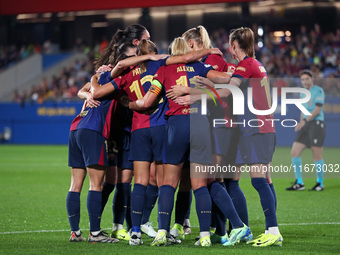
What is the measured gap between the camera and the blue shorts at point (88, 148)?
6500mm

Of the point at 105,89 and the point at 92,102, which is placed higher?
the point at 105,89

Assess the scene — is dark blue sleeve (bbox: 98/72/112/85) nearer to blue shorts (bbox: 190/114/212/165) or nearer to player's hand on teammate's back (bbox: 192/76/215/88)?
player's hand on teammate's back (bbox: 192/76/215/88)

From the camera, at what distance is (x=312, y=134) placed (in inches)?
483

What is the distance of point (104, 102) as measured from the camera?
670cm

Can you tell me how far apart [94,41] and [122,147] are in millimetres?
31806

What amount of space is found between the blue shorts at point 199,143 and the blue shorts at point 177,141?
0.05 meters

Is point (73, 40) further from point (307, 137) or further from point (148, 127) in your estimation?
point (148, 127)

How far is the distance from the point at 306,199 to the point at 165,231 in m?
5.37

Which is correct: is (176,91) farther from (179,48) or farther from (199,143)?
(199,143)

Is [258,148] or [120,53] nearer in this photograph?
[258,148]

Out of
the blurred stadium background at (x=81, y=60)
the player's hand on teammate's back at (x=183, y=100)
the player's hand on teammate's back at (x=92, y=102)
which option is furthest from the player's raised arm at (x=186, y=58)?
the blurred stadium background at (x=81, y=60)

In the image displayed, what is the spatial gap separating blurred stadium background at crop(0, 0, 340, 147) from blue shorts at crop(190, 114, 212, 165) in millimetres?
18509

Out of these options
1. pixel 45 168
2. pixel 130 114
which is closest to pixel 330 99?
pixel 45 168

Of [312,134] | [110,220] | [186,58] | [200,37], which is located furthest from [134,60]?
[312,134]
